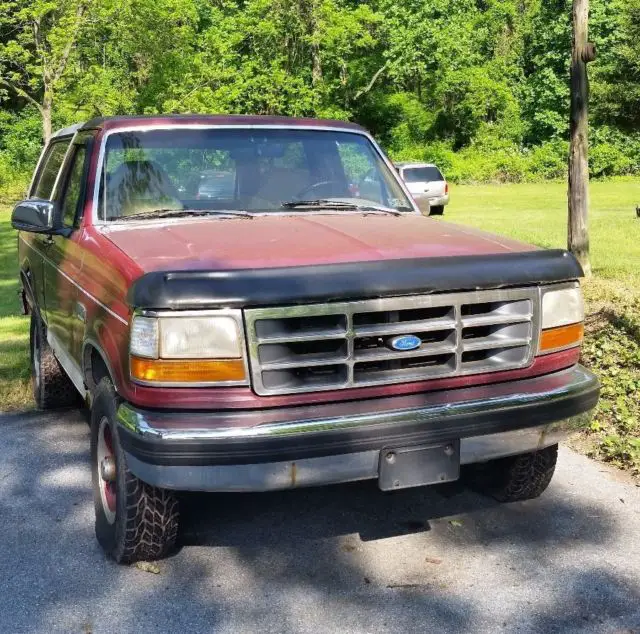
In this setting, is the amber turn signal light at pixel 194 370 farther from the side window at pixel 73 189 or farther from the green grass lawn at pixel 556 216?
the green grass lawn at pixel 556 216

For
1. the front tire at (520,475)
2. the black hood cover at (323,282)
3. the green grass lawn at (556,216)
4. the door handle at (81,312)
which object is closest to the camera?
the black hood cover at (323,282)

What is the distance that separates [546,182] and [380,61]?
12.6 m

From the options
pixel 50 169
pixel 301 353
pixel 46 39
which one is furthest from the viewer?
pixel 46 39

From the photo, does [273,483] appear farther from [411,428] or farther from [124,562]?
[124,562]

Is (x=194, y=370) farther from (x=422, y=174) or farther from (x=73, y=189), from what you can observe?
(x=422, y=174)

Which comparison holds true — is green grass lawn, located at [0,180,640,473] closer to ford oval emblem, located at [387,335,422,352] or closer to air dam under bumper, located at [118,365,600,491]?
air dam under bumper, located at [118,365,600,491]

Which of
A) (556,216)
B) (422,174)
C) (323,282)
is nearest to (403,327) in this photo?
(323,282)

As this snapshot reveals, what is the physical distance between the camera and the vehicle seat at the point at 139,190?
439 cm

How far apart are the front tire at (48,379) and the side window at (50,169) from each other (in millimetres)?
903

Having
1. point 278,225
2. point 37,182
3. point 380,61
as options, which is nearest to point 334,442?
point 278,225

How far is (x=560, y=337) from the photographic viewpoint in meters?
3.66

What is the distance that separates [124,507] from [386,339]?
4.23 ft

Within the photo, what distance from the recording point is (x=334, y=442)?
3135mm

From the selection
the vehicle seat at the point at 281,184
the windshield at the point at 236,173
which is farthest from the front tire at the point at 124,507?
the vehicle seat at the point at 281,184
